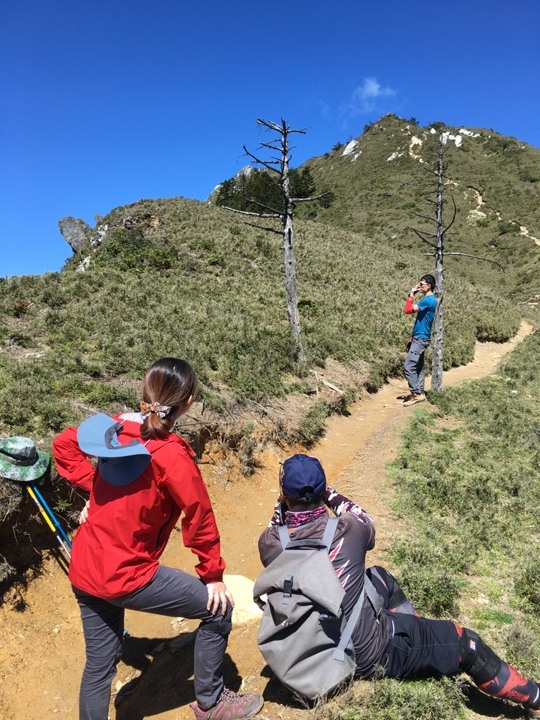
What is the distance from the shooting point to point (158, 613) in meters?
2.69

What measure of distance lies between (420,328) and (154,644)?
8.70m

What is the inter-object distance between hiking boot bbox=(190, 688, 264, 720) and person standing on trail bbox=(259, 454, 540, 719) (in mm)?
760

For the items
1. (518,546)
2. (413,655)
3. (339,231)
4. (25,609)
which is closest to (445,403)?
(518,546)

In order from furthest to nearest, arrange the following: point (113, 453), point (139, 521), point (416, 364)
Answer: point (416, 364)
point (139, 521)
point (113, 453)

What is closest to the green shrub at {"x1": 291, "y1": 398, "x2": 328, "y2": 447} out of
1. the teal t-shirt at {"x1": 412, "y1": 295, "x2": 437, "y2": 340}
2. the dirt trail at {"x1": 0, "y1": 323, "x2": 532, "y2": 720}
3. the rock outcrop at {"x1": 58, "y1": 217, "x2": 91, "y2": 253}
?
the dirt trail at {"x1": 0, "y1": 323, "x2": 532, "y2": 720}

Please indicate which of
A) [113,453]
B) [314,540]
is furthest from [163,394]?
[314,540]

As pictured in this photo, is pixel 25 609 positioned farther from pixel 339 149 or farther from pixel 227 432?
pixel 339 149

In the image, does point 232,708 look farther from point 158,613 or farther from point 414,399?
point 414,399

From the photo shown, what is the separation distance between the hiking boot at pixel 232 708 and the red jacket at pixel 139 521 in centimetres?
114

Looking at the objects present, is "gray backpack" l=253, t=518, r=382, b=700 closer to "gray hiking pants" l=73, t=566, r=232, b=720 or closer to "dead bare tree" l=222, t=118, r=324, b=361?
"gray hiking pants" l=73, t=566, r=232, b=720

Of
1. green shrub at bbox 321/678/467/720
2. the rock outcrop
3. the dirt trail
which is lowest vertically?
the dirt trail

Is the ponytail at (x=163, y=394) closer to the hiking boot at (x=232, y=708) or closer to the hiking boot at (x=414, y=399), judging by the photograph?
the hiking boot at (x=232, y=708)

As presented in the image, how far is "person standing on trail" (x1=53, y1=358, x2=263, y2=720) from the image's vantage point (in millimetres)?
2527

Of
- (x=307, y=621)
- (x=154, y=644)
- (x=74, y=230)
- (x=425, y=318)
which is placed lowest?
(x=154, y=644)
